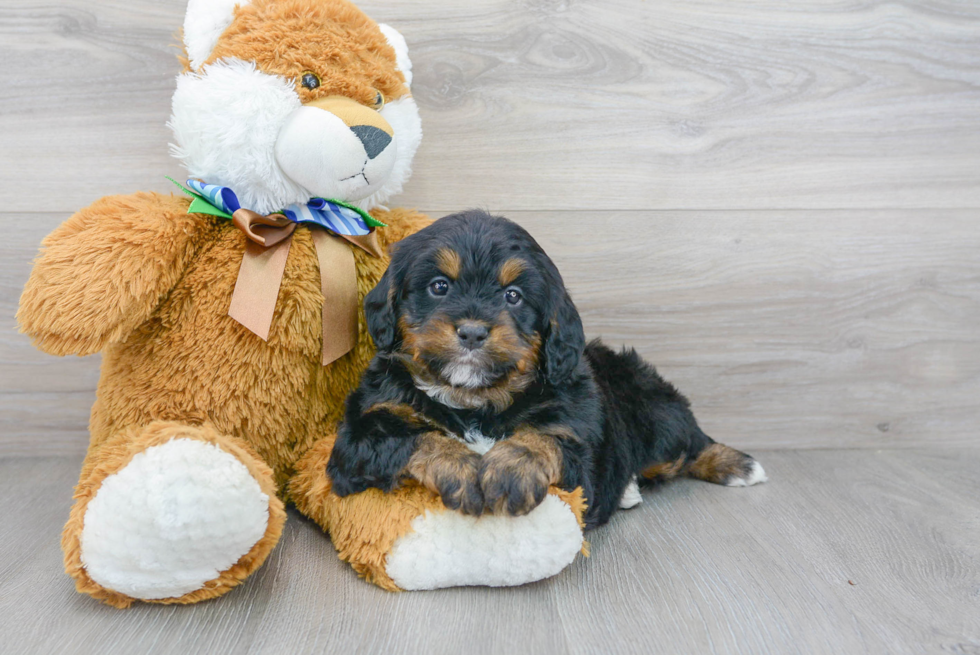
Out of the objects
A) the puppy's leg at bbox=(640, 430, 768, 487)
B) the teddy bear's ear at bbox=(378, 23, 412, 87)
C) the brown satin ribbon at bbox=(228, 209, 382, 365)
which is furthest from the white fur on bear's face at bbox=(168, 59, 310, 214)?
the puppy's leg at bbox=(640, 430, 768, 487)

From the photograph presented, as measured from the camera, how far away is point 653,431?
2080 millimetres

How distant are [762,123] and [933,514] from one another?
1.34 m

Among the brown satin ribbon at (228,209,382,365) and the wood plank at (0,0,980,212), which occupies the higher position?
the wood plank at (0,0,980,212)

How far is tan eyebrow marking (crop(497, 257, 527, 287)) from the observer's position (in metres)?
1.52

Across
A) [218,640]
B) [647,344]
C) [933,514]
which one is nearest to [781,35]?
[647,344]

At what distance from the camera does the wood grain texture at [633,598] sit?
4.47 feet

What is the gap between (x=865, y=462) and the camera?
8.16 ft

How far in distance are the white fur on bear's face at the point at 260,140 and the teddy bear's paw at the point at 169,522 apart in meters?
0.66

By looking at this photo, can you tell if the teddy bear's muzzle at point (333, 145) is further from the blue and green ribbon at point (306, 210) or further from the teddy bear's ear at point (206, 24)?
the teddy bear's ear at point (206, 24)

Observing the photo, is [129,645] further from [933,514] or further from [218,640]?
[933,514]

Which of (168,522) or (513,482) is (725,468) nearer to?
(513,482)

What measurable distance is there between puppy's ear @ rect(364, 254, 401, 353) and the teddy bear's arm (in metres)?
0.50

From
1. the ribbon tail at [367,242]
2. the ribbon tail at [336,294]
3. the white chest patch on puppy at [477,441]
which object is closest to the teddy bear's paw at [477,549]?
the white chest patch on puppy at [477,441]

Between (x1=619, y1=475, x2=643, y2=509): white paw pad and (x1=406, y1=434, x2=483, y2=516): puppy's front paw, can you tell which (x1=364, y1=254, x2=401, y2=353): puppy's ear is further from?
(x1=619, y1=475, x2=643, y2=509): white paw pad
